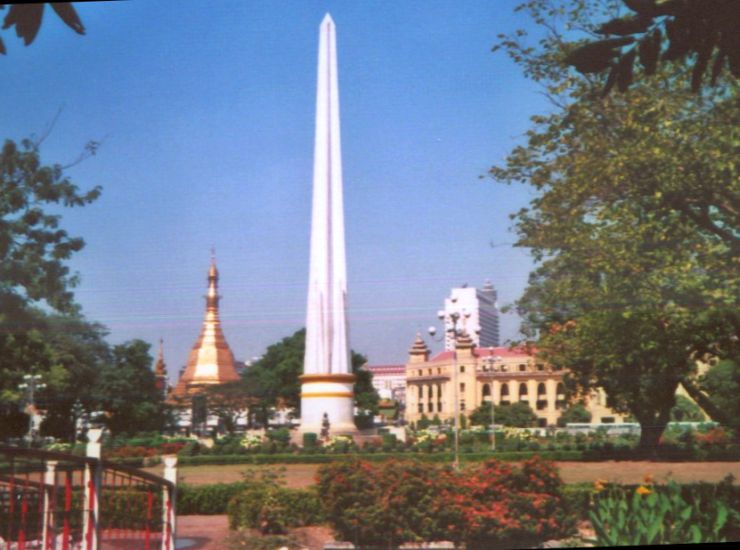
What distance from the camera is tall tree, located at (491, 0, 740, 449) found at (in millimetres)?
4320

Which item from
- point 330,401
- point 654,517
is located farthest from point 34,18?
point 330,401

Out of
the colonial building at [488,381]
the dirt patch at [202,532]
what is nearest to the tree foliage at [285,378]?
the colonial building at [488,381]

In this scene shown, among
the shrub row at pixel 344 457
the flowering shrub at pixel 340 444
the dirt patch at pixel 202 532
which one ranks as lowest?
the dirt patch at pixel 202 532

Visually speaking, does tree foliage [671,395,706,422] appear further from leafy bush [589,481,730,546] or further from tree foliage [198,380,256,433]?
tree foliage [198,380,256,433]

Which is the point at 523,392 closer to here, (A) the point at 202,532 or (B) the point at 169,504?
(A) the point at 202,532

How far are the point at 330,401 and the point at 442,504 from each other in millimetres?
2095

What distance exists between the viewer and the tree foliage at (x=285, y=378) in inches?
196

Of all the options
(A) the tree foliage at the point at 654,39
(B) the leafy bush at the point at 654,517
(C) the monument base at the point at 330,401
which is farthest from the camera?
(C) the monument base at the point at 330,401

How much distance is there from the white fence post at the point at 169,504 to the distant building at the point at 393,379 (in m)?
1.42

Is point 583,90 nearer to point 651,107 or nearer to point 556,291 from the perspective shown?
point 651,107

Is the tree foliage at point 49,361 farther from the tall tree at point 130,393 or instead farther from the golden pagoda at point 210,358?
the golden pagoda at point 210,358

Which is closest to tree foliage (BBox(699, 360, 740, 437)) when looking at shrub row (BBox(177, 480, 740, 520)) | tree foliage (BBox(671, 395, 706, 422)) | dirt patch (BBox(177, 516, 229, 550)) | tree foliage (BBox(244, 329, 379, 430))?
tree foliage (BBox(671, 395, 706, 422))

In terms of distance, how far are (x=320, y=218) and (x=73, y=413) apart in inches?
85.4

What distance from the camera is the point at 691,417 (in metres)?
4.36
